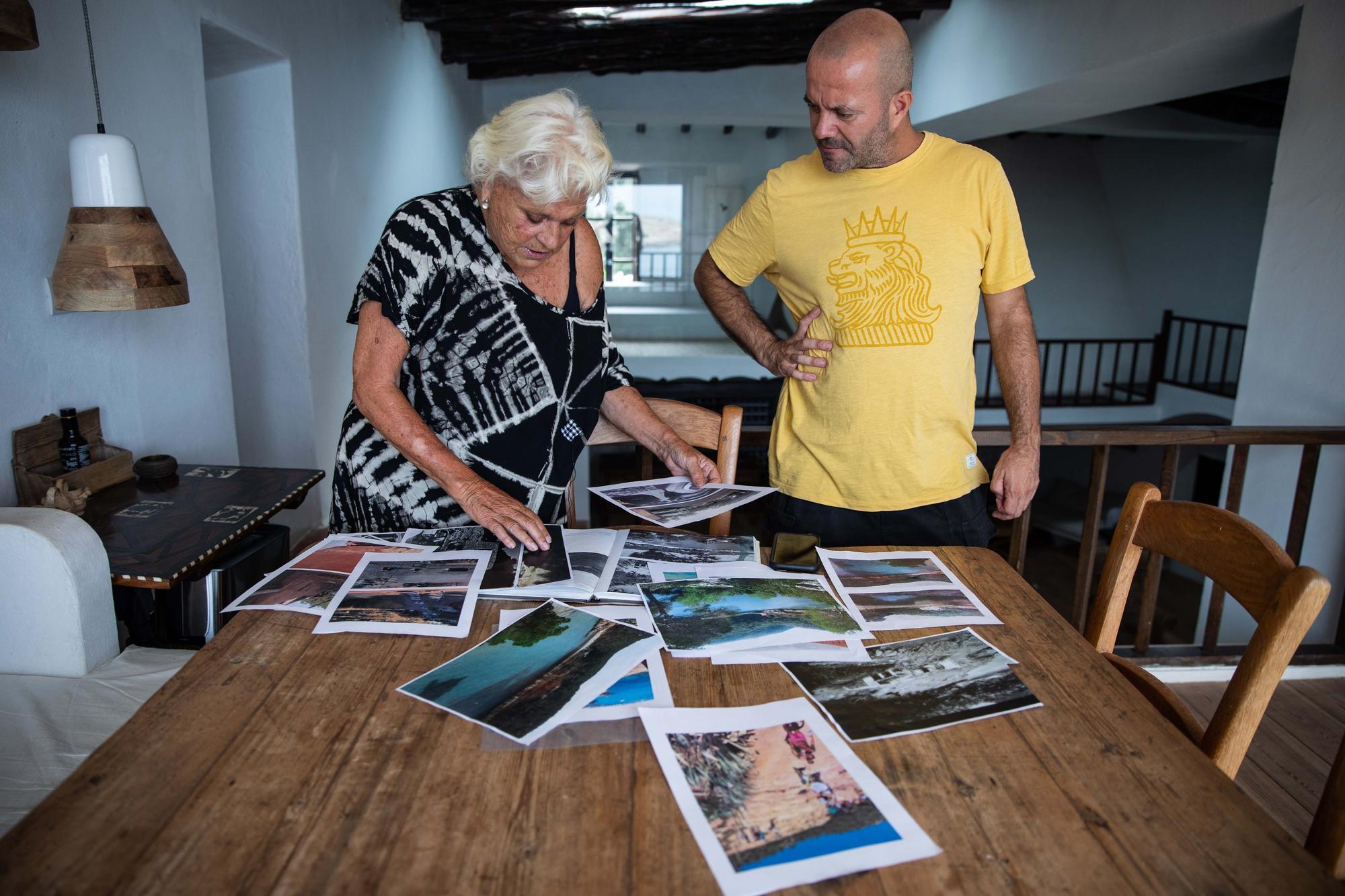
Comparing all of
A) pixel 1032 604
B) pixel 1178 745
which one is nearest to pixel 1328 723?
pixel 1032 604

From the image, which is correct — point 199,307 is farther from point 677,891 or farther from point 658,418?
point 677,891

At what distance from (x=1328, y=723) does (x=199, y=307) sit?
3.73 m

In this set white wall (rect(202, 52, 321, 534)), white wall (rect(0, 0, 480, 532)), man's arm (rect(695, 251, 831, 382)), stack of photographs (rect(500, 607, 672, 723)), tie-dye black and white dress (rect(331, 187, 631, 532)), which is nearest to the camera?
stack of photographs (rect(500, 607, 672, 723))

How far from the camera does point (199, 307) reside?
2.94 meters

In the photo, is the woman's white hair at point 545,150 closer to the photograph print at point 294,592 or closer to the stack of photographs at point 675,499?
the stack of photographs at point 675,499

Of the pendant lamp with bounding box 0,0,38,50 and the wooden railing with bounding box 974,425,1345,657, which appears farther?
the wooden railing with bounding box 974,425,1345,657

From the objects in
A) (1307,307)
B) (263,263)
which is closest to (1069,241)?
(1307,307)

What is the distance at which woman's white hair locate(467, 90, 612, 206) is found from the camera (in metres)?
1.52

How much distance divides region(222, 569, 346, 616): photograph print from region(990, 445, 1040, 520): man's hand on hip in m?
1.29

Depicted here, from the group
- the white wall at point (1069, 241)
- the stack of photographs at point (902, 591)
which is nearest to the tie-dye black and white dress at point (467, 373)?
the stack of photographs at point (902, 591)

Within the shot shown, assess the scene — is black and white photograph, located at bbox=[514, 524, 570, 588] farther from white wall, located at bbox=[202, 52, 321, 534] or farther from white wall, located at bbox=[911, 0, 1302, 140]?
white wall, located at bbox=[911, 0, 1302, 140]

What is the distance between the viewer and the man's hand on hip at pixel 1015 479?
1.82 metres

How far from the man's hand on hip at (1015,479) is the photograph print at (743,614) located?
597 millimetres

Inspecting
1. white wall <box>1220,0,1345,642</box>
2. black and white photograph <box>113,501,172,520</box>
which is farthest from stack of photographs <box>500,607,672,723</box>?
white wall <box>1220,0,1345,642</box>
